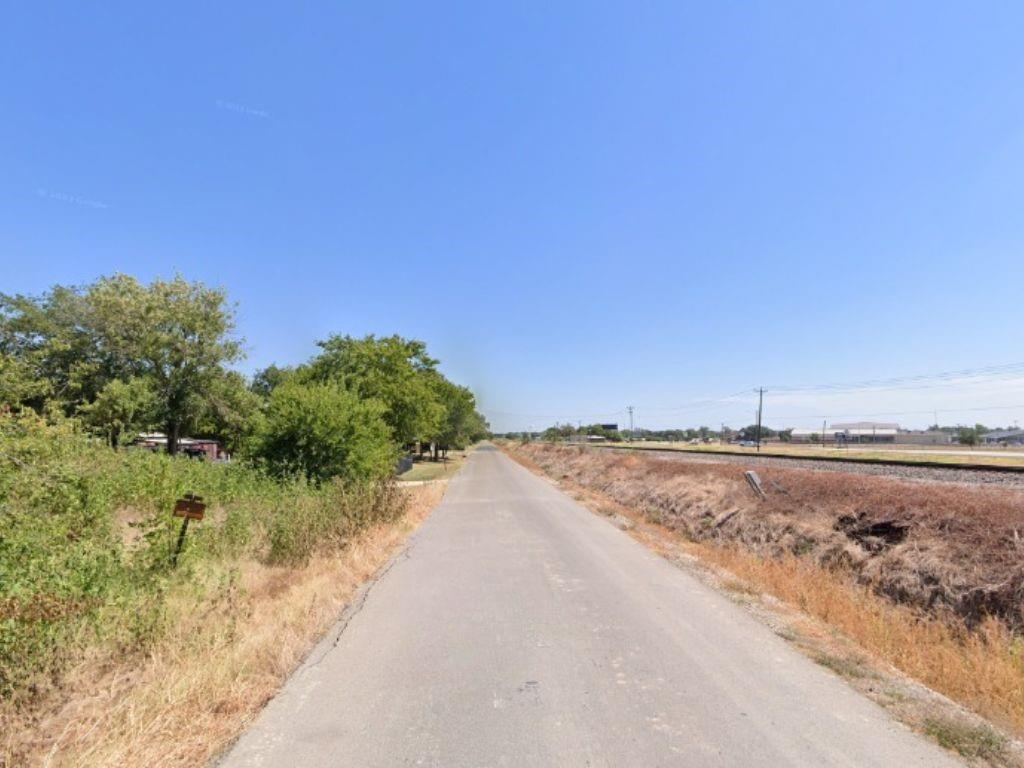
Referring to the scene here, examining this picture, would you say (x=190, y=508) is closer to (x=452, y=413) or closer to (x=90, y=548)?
(x=90, y=548)

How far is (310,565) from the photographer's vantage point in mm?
9977

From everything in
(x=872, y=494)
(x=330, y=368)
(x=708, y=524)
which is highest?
(x=330, y=368)

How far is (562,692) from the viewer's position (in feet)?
15.5

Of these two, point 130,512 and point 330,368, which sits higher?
point 330,368

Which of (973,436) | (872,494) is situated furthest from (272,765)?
(973,436)

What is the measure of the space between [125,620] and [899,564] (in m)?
12.9

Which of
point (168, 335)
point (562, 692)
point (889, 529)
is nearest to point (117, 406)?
point (168, 335)

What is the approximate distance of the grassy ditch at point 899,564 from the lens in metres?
6.79

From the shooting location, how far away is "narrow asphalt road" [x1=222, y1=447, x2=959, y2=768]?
3.79 meters

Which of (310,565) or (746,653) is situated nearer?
(746,653)

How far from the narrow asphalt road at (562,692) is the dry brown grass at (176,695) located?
28 centimetres

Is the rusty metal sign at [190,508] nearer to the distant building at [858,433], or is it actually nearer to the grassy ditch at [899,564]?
the grassy ditch at [899,564]

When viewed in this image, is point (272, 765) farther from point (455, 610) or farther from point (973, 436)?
point (973, 436)

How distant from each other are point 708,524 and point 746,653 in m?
13.1
